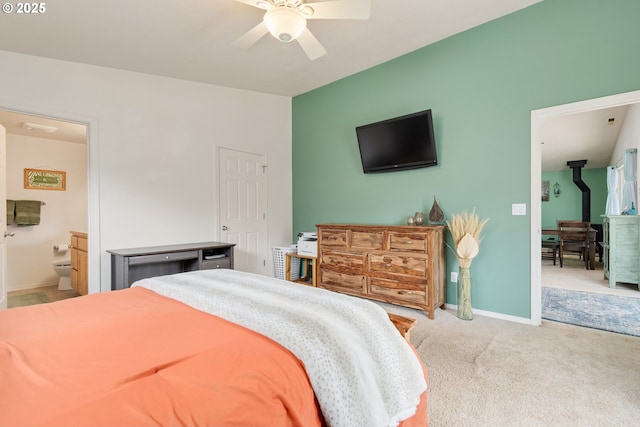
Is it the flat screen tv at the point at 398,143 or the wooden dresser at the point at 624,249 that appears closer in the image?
the flat screen tv at the point at 398,143

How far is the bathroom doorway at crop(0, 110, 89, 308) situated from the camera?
471 cm

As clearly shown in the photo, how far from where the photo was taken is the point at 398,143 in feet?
12.4

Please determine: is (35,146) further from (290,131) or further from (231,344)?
(231,344)

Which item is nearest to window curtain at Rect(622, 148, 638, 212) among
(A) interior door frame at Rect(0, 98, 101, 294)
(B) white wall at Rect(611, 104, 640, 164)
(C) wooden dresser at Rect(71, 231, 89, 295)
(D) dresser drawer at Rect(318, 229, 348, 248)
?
(B) white wall at Rect(611, 104, 640, 164)

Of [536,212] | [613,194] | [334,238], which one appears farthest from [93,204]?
[613,194]

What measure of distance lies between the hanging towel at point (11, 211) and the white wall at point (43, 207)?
10 cm

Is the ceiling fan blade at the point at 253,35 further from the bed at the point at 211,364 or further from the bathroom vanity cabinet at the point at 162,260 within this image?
the bathroom vanity cabinet at the point at 162,260

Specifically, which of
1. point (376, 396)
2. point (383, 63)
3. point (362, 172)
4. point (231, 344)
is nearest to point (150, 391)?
point (231, 344)

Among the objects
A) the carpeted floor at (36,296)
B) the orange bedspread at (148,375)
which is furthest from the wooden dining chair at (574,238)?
the carpeted floor at (36,296)

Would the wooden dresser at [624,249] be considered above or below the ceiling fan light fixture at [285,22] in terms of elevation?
below

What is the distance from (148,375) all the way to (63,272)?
4973 mm

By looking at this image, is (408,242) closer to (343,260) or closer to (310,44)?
(343,260)

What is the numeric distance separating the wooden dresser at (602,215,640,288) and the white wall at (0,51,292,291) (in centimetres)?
504

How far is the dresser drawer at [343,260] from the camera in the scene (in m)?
3.67
